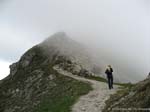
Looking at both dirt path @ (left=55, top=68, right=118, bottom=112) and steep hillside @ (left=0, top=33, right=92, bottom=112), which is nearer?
dirt path @ (left=55, top=68, right=118, bottom=112)

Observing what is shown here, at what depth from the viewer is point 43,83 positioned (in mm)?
75688

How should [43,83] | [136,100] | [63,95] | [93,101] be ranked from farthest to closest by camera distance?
1. [43,83]
2. [63,95]
3. [93,101]
4. [136,100]

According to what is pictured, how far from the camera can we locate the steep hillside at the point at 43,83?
197 feet

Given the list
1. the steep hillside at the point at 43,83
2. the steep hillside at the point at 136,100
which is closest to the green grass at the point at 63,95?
Answer: the steep hillside at the point at 43,83

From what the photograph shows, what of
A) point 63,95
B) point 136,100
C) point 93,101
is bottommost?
point 93,101

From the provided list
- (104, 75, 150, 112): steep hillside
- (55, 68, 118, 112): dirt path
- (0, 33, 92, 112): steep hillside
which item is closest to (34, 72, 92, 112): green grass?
(0, 33, 92, 112): steep hillside

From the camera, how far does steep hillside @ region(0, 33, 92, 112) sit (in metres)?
59.9

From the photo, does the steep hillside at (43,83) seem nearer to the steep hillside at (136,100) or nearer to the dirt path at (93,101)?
the dirt path at (93,101)

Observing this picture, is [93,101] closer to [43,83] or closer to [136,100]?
[136,100]

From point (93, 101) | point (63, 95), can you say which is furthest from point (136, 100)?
point (63, 95)

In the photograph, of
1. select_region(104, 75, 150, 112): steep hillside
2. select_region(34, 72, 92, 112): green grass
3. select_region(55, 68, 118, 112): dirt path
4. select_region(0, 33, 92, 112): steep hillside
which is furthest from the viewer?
select_region(0, 33, 92, 112): steep hillside

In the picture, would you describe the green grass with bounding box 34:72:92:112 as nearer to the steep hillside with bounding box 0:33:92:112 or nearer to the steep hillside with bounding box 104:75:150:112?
the steep hillside with bounding box 0:33:92:112

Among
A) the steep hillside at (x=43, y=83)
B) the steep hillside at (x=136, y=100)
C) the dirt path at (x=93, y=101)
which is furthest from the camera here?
the steep hillside at (x=43, y=83)

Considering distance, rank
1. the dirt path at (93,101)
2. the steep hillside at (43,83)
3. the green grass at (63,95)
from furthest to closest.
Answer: the steep hillside at (43,83) → the green grass at (63,95) → the dirt path at (93,101)
